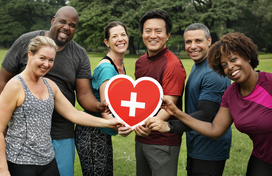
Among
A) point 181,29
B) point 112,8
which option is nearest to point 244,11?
point 181,29

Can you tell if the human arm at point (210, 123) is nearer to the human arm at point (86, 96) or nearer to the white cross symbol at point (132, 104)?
the white cross symbol at point (132, 104)

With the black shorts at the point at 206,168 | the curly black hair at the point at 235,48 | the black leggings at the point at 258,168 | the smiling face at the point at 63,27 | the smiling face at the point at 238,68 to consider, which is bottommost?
the black shorts at the point at 206,168

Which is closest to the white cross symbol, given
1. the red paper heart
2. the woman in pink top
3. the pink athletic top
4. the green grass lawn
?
the red paper heart

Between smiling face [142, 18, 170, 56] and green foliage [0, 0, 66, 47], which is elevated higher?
green foliage [0, 0, 66, 47]

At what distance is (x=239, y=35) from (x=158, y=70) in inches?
31.3

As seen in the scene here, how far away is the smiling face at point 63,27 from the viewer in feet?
8.44

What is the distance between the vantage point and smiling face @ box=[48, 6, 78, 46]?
257 cm

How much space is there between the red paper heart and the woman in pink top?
20cm

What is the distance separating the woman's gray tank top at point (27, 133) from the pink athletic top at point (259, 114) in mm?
1694

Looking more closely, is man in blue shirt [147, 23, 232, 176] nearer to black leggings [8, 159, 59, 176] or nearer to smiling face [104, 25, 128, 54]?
smiling face [104, 25, 128, 54]

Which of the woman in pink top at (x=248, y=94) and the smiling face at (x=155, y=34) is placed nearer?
the woman in pink top at (x=248, y=94)

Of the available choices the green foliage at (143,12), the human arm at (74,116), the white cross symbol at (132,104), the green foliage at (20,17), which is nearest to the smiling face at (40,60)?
the human arm at (74,116)

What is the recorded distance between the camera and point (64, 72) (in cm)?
252

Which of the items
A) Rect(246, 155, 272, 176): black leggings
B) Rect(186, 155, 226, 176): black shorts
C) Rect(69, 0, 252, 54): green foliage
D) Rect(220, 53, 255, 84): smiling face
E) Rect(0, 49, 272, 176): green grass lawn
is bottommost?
Rect(0, 49, 272, 176): green grass lawn
